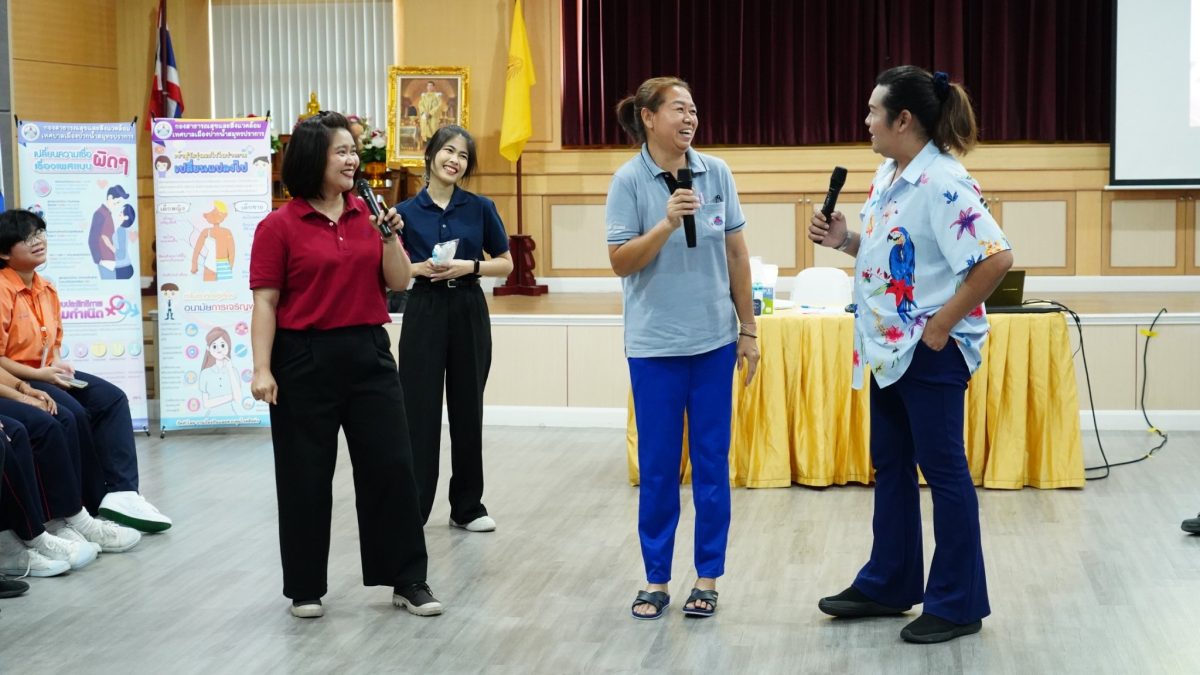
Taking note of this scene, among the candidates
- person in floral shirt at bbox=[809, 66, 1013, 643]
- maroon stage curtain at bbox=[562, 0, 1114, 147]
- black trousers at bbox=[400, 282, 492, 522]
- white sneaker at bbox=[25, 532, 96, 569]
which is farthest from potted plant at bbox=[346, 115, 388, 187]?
person in floral shirt at bbox=[809, 66, 1013, 643]

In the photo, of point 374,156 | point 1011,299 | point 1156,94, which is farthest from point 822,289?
point 374,156

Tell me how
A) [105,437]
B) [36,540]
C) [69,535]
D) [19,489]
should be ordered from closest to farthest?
[19,489] < [36,540] < [69,535] < [105,437]

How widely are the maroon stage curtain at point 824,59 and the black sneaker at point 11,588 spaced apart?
6601 mm

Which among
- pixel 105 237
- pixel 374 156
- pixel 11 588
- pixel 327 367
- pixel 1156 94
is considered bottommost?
pixel 11 588

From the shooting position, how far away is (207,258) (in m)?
6.54

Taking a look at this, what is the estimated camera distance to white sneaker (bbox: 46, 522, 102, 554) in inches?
165

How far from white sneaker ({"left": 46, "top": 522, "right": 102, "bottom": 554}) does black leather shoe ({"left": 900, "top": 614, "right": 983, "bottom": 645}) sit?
2.56 m

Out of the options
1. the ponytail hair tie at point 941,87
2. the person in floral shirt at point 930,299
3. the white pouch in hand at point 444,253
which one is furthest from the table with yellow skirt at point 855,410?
the ponytail hair tie at point 941,87

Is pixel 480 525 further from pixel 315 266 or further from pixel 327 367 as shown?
pixel 315 266

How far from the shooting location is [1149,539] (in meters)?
4.30

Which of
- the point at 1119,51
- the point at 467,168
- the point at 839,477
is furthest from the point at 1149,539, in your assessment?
the point at 1119,51

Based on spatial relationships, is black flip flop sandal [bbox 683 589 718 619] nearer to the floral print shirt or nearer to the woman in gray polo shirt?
the woman in gray polo shirt

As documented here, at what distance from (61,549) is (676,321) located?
2116 mm

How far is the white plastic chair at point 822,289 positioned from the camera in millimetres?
5449
